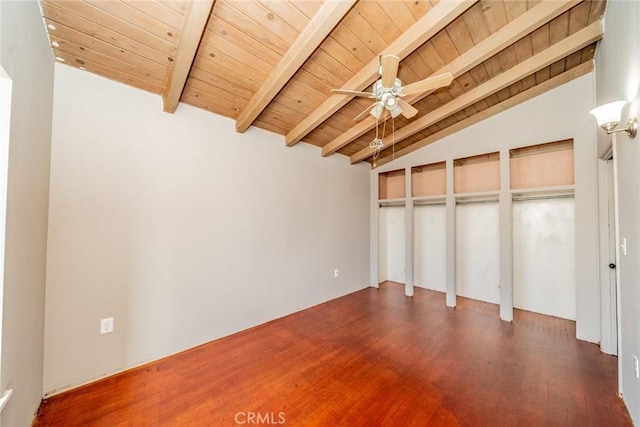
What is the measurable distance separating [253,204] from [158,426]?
224cm

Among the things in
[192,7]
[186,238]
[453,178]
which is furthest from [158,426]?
[453,178]

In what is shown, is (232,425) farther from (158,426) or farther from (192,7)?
(192,7)

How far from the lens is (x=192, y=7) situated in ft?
5.10

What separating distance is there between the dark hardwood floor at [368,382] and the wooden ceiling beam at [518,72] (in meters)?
2.89

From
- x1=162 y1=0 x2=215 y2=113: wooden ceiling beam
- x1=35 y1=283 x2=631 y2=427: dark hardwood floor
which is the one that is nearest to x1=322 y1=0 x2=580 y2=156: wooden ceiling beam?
x1=162 y1=0 x2=215 y2=113: wooden ceiling beam

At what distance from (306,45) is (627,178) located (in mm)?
2589

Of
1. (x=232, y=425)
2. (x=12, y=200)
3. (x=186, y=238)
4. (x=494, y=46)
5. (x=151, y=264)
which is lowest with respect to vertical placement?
(x=232, y=425)

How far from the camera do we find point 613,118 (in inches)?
66.1

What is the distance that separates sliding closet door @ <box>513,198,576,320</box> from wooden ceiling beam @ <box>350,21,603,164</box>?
1.95m

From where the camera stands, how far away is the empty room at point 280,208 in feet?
5.49

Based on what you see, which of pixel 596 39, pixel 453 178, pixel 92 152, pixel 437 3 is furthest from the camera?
pixel 453 178

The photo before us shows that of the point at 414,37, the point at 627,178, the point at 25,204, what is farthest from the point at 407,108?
the point at 25,204

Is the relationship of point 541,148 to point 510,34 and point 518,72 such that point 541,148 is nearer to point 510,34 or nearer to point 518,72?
point 518,72

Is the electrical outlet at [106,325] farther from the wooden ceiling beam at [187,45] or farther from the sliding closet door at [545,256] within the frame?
the sliding closet door at [545,256]
